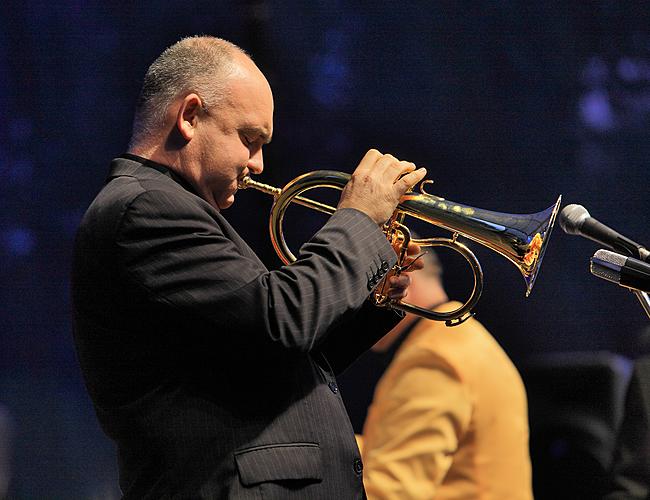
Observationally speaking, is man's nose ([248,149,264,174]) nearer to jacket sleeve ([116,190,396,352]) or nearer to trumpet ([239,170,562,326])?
trumpet ([239,170,562,326])

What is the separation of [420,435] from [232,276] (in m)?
1.61

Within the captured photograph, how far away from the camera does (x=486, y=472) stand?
10.3ft

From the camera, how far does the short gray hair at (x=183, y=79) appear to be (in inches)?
81.1

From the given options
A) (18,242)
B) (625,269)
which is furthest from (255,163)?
(18,242)

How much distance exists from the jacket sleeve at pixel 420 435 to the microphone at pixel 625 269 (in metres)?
1.49

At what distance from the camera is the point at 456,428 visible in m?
3.17

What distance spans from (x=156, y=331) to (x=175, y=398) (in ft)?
0.46

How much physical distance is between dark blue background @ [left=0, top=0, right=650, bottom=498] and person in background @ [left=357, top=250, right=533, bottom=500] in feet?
Answer: 0.38

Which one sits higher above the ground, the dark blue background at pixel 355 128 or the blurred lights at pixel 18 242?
the dark blue background at pixel 355 128

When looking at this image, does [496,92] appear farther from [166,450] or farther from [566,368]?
[166,450]

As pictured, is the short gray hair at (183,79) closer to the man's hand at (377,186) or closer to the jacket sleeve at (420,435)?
the man's hand at (377,186)

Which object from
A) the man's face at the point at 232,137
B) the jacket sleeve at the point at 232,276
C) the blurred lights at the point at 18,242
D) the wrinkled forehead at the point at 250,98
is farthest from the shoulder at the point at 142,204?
the blurred lights at the point at 18,242

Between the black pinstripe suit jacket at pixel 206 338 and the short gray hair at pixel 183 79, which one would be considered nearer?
the black pinstripe suit jacket at pixel 206 338

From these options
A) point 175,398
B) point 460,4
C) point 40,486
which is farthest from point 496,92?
point 40,486
